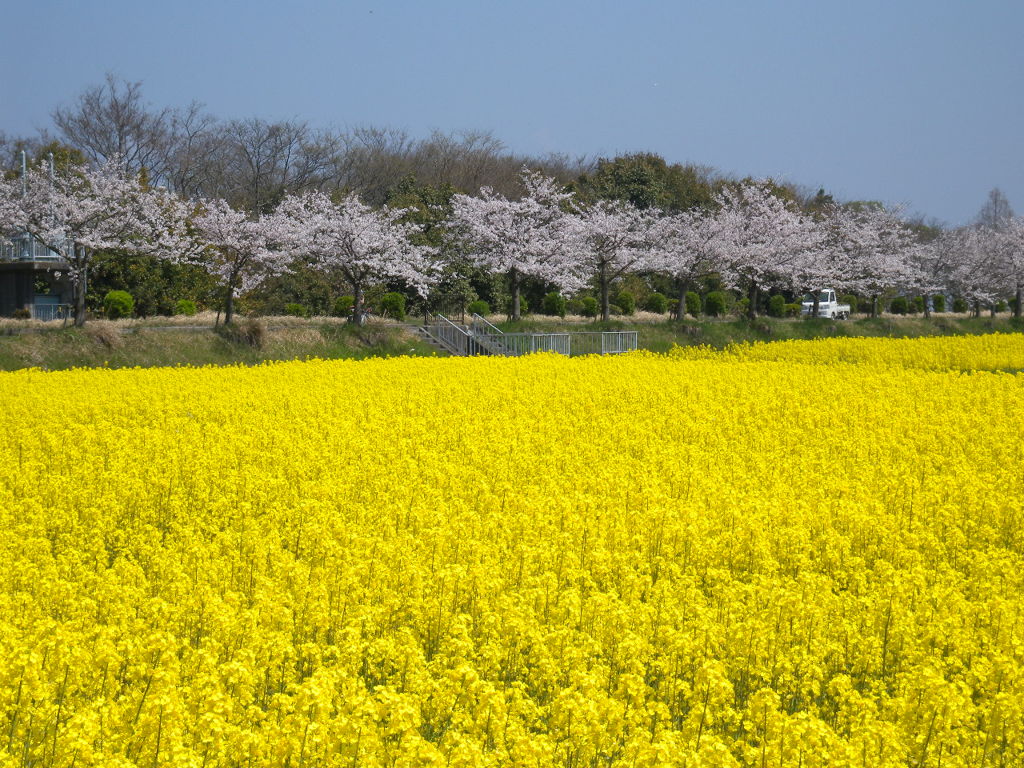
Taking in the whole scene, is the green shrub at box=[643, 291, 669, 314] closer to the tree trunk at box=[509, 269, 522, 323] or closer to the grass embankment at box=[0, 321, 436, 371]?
the tree trunk at box=[509, 269, 522, 323]

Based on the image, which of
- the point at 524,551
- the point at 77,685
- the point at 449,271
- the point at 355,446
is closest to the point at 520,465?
the point at 355,446

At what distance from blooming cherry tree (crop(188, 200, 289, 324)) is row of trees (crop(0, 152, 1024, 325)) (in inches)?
1.9

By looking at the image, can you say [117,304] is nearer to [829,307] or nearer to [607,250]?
[607,250]

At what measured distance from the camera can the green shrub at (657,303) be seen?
163 feet

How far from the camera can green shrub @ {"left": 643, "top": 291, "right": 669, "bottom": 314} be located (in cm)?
4969

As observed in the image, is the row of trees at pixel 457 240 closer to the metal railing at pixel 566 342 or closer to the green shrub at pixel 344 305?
the green shrub at pixel 344 305

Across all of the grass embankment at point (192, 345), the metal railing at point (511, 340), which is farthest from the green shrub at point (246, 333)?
the metal railing at point (511, 340)

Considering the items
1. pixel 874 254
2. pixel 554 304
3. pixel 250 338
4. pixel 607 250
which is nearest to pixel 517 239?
pixel 607 250

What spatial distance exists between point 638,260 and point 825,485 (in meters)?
32.7

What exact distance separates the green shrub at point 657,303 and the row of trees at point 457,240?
2943mm

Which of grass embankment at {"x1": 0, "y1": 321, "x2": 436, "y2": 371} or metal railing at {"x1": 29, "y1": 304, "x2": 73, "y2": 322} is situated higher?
metal railing at {"x1": 29, "y1": 304, "x2": 73, "y2": 322}

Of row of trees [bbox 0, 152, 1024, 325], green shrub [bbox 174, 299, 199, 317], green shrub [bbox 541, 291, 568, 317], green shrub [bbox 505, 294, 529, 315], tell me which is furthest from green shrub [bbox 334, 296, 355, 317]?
green shrub [bbox 541, 291, 568, 317]

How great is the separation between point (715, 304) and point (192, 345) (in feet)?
91.6

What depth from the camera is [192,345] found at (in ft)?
99.5
